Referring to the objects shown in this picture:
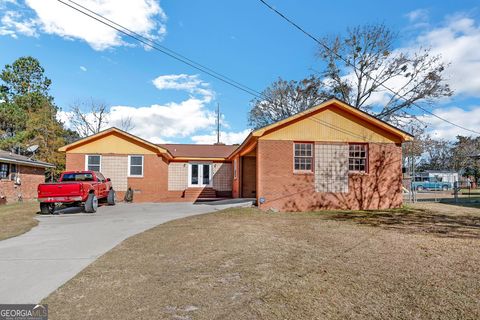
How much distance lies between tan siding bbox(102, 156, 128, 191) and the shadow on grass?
45.3 ft

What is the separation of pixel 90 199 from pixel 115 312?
1183 cm

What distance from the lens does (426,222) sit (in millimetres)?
11469

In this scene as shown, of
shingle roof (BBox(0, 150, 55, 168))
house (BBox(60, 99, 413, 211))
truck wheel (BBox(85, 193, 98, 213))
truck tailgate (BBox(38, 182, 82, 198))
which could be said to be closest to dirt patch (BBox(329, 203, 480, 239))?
house (BBox(60, 99, 413, 211))

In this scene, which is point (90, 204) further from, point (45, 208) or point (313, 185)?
point (313, 185)

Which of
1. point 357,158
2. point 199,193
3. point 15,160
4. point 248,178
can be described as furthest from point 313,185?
point 15,160

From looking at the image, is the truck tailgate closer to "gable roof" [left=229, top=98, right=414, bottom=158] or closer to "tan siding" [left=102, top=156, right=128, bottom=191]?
"tan siding" [left=102, top=156, right=128, bottom=191]

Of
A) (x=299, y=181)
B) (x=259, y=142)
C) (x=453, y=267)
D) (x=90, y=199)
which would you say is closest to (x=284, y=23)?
(x=259, y=142)

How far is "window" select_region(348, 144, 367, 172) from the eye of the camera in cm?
1602

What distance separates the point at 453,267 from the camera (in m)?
5.69

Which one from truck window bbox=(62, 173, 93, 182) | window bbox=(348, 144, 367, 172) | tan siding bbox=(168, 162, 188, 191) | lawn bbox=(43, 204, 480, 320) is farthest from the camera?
tan siding bbox=(168, 162, 188, 191)

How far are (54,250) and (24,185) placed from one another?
20.6m

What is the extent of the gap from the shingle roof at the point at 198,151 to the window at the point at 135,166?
8.38 feet

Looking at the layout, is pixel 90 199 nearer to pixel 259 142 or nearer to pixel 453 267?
pixel 259 142

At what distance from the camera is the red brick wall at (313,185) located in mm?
15281
